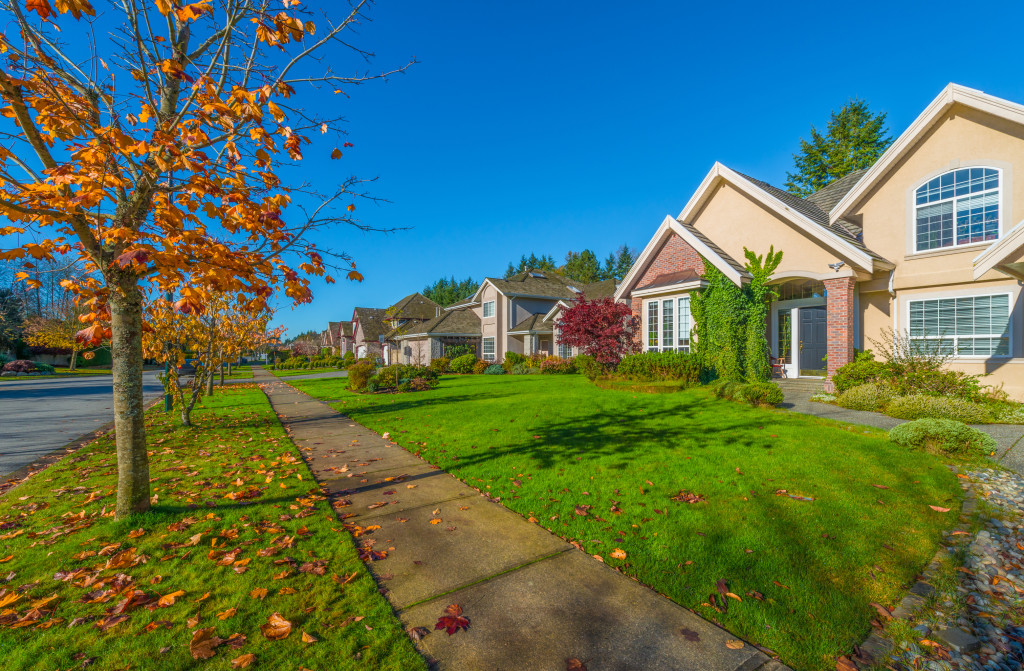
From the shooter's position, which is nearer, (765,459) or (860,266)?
(765,459)

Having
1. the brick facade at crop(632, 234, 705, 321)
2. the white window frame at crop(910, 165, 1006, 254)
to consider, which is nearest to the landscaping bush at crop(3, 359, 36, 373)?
the brick facade at crop(632, 234, 705, 321)

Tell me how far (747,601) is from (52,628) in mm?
4941

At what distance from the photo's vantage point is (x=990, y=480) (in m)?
5.75

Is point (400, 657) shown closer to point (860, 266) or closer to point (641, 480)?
point (641, 480)

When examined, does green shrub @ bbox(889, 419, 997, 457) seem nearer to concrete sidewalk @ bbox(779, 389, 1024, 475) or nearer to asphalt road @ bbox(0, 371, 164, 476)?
concrete sidewalk @ bbox(779, 389, 1024, 475)

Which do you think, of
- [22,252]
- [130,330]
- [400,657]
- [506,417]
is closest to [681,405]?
[506,417]

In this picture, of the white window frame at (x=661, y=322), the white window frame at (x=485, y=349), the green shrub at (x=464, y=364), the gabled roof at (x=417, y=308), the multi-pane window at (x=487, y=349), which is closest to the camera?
the white window frame at (x=661, y=322)

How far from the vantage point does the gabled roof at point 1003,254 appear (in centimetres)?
917

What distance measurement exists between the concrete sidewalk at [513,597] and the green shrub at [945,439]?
6825 mm

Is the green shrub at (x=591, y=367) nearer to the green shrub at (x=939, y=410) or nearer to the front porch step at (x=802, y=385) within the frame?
the front porch step at (x=802, y=385)

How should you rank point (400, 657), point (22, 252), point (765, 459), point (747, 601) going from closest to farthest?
point (400, 657) → point (747, 601) → point (22, 252) → point (765, 459)

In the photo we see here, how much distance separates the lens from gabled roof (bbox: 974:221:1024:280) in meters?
9.17

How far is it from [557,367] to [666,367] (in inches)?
420

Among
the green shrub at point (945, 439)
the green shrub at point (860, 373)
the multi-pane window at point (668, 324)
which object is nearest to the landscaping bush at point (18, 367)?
the multi-pane window at point (668, 324)
